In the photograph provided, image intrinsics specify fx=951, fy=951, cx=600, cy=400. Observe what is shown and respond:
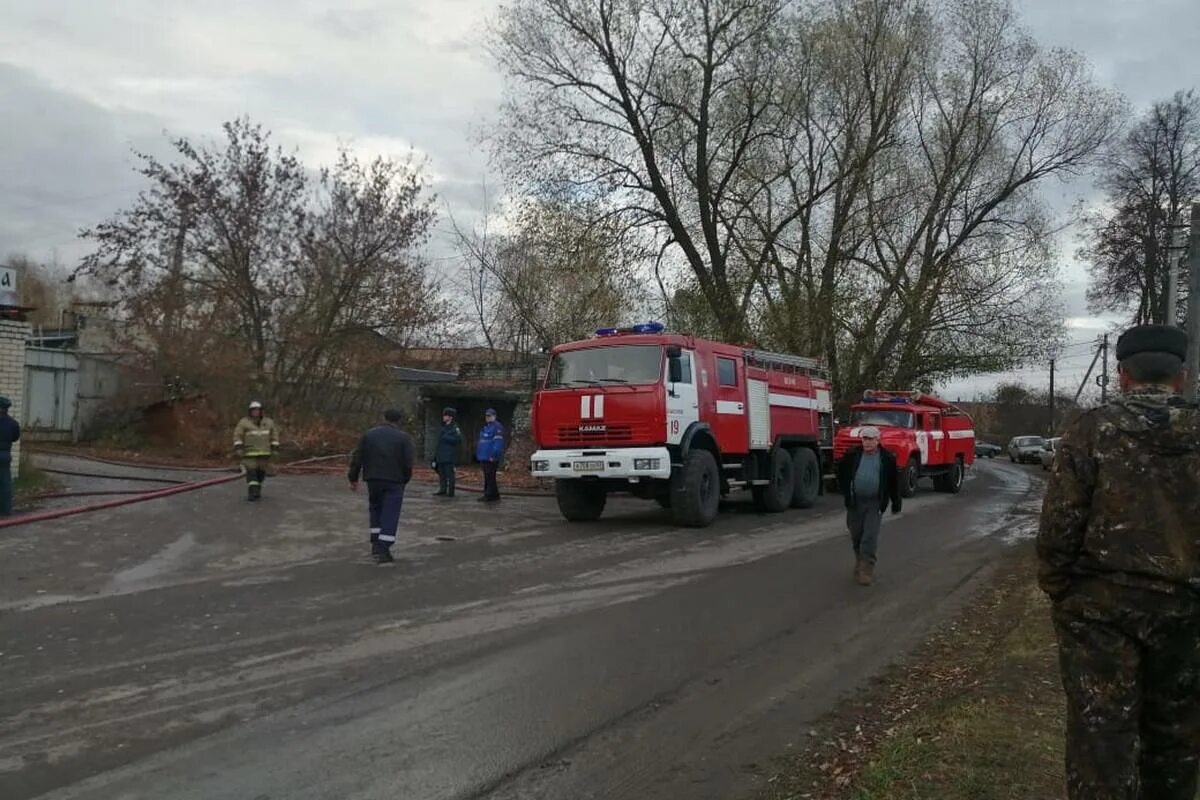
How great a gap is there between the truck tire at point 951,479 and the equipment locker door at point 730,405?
10643mm

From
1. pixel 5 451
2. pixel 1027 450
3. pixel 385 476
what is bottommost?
pixel 385 476

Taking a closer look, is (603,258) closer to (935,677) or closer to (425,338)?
(425,338)

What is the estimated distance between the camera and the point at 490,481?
16.8 m

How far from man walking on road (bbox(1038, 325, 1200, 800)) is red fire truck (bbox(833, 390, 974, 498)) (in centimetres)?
1824

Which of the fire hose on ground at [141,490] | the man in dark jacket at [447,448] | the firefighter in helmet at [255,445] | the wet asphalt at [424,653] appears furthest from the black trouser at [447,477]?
the wet asphalt at [424,653]

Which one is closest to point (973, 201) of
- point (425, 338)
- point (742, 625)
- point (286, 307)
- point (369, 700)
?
point (425, 338)

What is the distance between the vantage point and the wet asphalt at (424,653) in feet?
15.5

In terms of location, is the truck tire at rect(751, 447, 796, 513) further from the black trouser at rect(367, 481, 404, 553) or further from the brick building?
the black trouser at rect(367, 481, 404, 553)

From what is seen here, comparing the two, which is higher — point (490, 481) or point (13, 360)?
point (13, 360)

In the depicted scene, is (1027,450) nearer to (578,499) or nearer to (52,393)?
(578,499)

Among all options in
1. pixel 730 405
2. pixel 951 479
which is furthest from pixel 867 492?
pixel 951 479

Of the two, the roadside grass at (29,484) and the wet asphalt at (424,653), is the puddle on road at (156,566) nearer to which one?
the wet asphalt at (424,653)

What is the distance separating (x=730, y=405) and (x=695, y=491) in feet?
7.06

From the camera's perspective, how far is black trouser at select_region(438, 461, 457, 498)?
1688 cm
